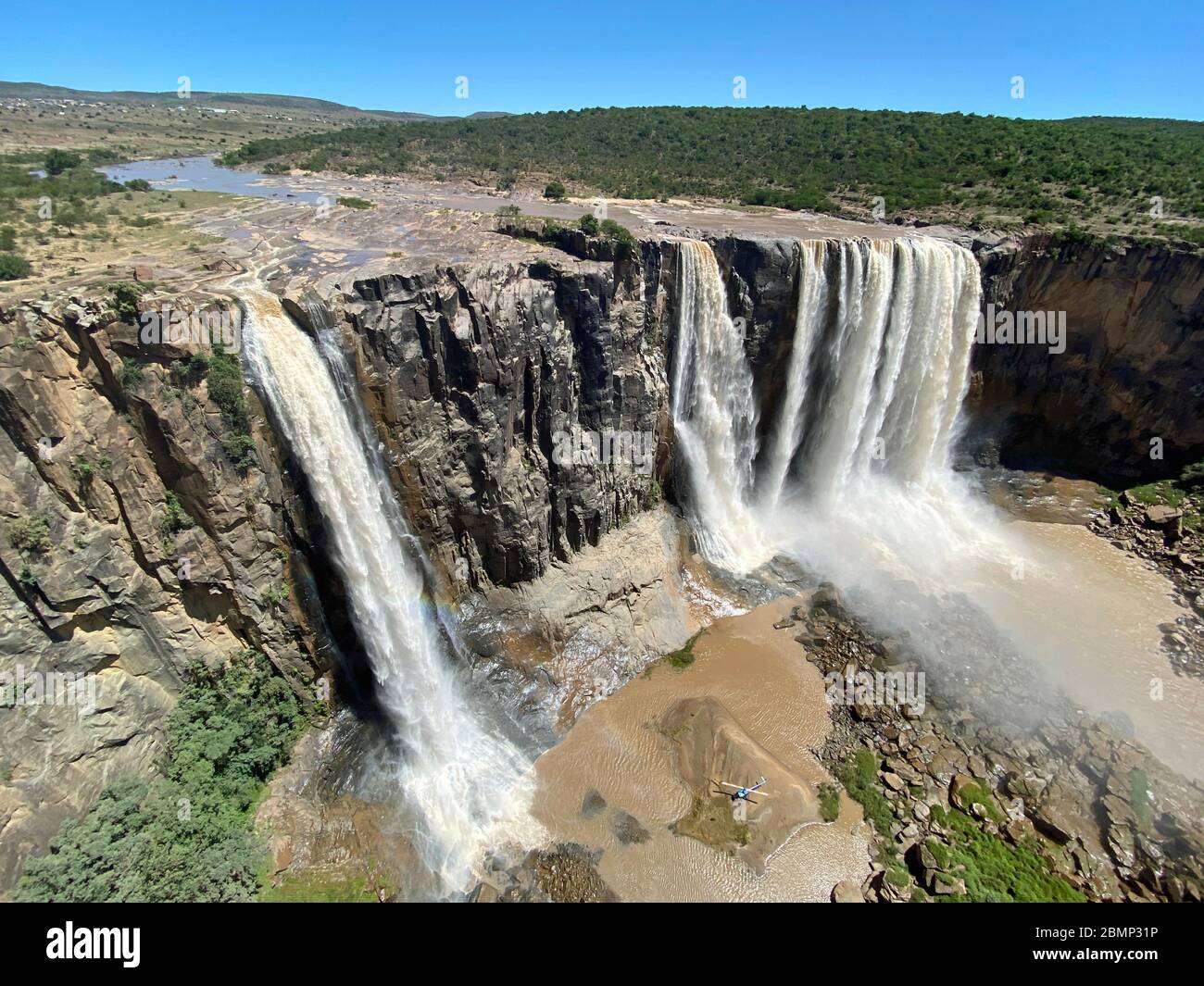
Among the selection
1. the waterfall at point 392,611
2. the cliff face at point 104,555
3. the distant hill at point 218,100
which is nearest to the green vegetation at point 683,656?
the waterfall at point 392,611

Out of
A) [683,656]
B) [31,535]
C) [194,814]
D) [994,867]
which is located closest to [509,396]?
[683,656]

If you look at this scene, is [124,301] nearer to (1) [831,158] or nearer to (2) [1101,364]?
(2) [1101,364]

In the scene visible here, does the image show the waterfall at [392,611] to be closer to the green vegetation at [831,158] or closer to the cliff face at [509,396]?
the cliff face at [509,396]

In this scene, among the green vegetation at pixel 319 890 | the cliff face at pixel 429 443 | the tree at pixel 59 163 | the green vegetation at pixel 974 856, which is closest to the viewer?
the cliff face at pixel 429 443

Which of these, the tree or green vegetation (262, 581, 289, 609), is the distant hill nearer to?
the tree

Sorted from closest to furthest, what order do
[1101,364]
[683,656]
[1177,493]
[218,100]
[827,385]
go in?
[683,656] → [827,385] → [1177,493] → [1101,364] → [218,100]

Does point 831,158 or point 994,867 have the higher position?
point 831,158
